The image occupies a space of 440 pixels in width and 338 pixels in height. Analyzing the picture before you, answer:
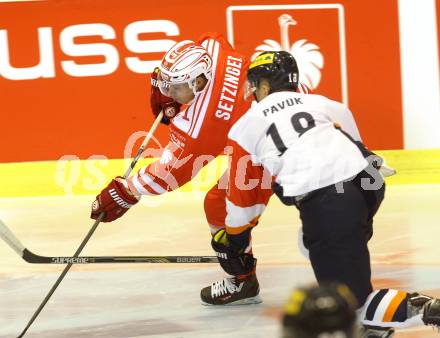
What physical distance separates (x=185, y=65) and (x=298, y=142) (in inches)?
34.8

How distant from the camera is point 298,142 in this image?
2.88 meters

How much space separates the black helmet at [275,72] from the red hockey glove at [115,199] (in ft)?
2.70

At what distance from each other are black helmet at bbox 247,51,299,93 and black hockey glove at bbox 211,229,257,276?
82cm

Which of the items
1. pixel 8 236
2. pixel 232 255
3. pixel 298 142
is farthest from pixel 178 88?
pixel 298 142

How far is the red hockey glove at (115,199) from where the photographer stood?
146 inches

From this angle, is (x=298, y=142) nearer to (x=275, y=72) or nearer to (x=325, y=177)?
(x=325, y=177)

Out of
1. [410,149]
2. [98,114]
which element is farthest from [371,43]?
[98,114]

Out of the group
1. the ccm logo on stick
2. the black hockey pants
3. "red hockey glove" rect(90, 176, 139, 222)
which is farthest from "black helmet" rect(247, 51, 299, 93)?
the ccm logo on stick

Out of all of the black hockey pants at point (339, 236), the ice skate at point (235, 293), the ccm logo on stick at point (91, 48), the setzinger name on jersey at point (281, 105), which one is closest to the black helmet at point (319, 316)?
the black hockey pants at point (339, 236)

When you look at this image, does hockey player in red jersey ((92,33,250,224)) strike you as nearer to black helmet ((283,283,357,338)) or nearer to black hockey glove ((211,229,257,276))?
black hockey glove ((211,229,257,276))

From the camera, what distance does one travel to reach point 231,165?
3496 millimetres

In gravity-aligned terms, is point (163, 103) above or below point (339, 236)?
above

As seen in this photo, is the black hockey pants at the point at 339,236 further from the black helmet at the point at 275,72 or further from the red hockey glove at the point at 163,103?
the red hockey glove at the point at 163,103

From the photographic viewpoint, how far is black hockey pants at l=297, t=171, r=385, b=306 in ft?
9.24
